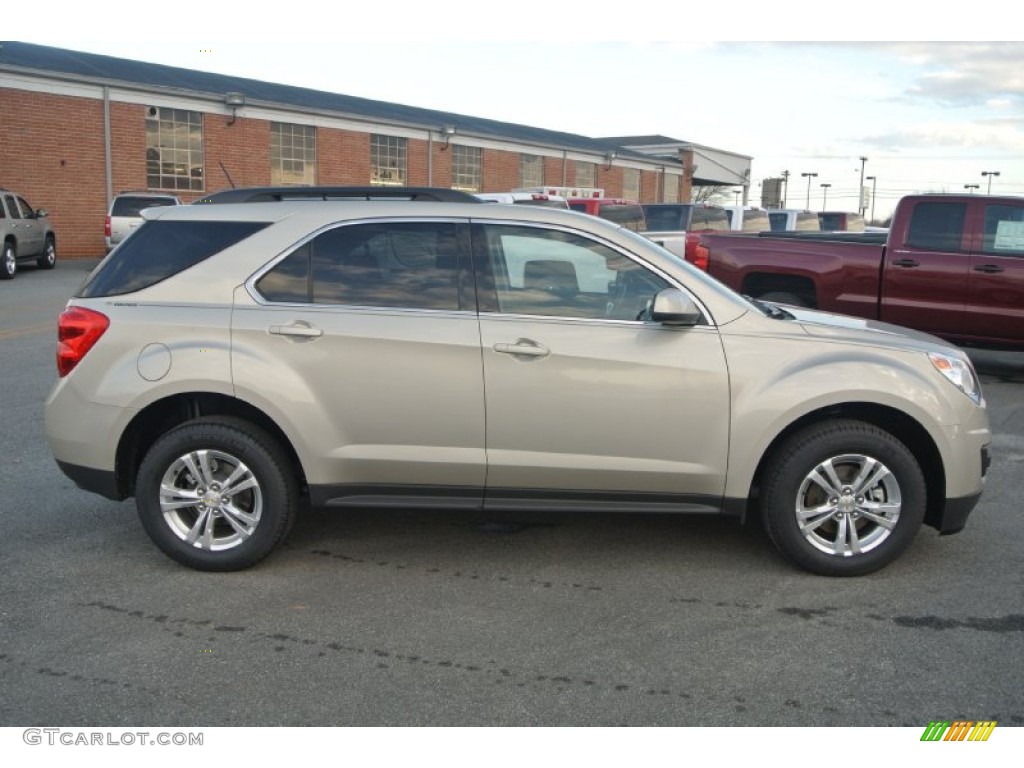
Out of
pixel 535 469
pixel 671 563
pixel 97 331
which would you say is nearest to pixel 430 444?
pixel 535 469

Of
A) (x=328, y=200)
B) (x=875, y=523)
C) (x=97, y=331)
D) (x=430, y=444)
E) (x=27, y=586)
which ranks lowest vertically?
(x=27, y=586)

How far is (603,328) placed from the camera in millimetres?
4855

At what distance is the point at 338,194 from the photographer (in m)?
5.35

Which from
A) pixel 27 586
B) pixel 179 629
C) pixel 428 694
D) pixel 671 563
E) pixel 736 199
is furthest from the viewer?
pixel 736 199

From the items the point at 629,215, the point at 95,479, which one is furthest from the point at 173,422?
the point at 629,215

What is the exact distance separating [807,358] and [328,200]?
2585 millimetres

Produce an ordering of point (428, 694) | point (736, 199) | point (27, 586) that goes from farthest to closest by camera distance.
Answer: point (736, 199), point (27, 586), point (428, 694)

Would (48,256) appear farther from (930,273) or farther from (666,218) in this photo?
(930,273)

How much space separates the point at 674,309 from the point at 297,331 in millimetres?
1819

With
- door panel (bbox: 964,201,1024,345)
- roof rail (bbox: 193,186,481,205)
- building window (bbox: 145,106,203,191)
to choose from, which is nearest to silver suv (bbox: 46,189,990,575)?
roof rail (bbox: 193,186,481,205)

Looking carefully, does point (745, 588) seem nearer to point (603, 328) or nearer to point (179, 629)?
point (603, 328)

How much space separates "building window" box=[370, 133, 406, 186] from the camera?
109 ft


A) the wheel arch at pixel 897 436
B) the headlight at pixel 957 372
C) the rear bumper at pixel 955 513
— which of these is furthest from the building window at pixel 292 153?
the rear bumper at pixel 955 513

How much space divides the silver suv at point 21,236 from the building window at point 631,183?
27.8m
